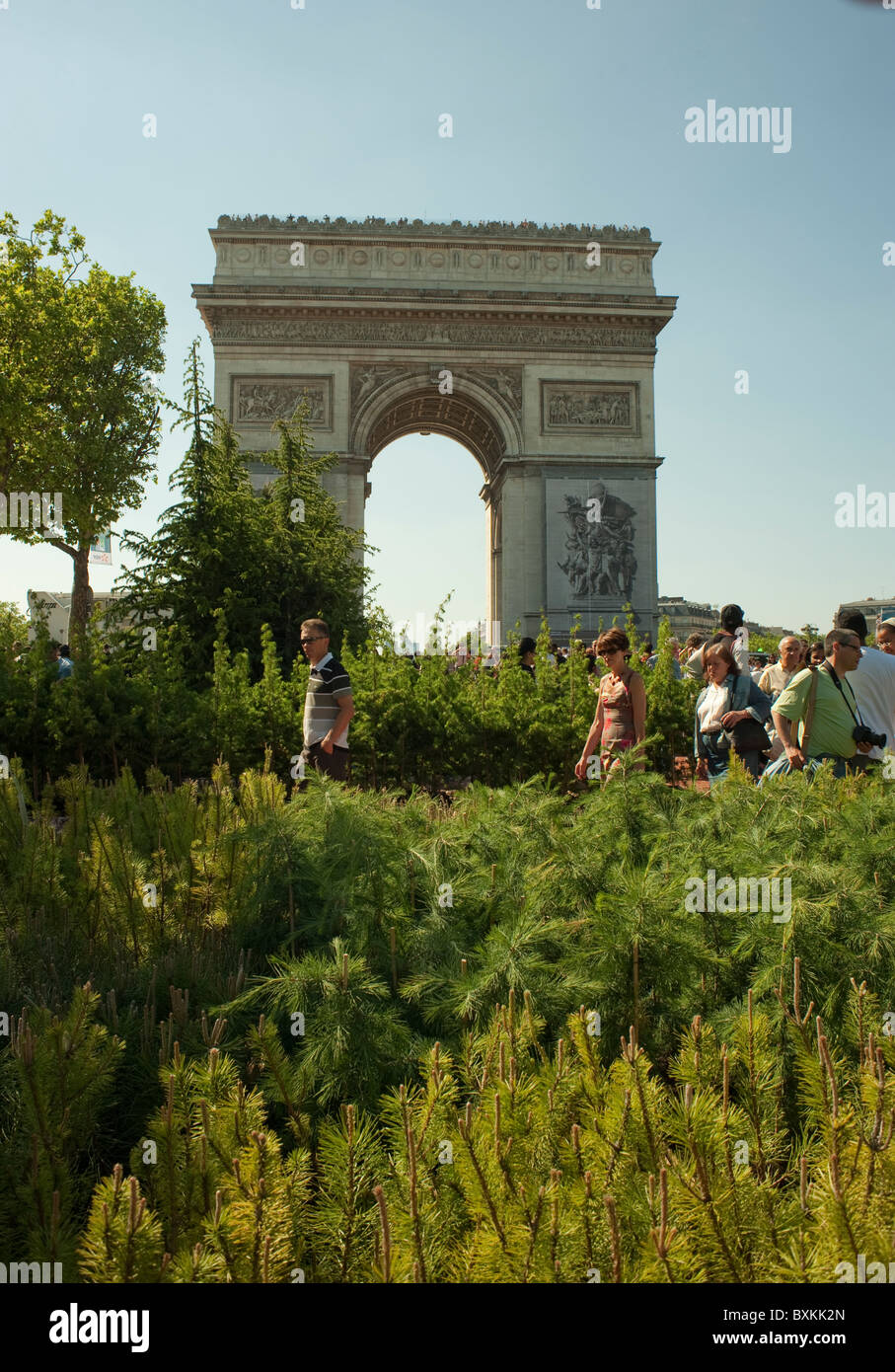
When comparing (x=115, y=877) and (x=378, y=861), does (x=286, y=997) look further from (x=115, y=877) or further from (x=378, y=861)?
(x=115, y=877)

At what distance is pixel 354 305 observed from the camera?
A: 100ft

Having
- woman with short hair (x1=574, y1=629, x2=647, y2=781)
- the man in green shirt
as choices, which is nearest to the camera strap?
the man in green shirt

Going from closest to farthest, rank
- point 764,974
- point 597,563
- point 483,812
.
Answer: point 764,974 → point 483,812 → point 597,563

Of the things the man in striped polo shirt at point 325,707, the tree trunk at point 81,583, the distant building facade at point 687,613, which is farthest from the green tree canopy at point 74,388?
the distant building facade at point 687,613

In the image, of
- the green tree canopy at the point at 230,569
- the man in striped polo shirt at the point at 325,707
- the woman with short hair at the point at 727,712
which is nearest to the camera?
the man in striped polo shirt at the point at 325,707

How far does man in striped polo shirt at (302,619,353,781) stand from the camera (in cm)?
627

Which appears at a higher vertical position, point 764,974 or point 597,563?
point 597,563

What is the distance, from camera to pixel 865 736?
19.2 ft

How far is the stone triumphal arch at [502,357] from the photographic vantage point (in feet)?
100.0

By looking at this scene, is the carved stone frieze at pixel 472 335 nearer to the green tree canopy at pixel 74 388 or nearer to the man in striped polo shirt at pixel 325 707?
the green tree canopy at pixel 74 388

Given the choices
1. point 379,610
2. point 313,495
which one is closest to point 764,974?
point 379,610

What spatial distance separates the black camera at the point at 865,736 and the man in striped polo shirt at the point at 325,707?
3.13 m
